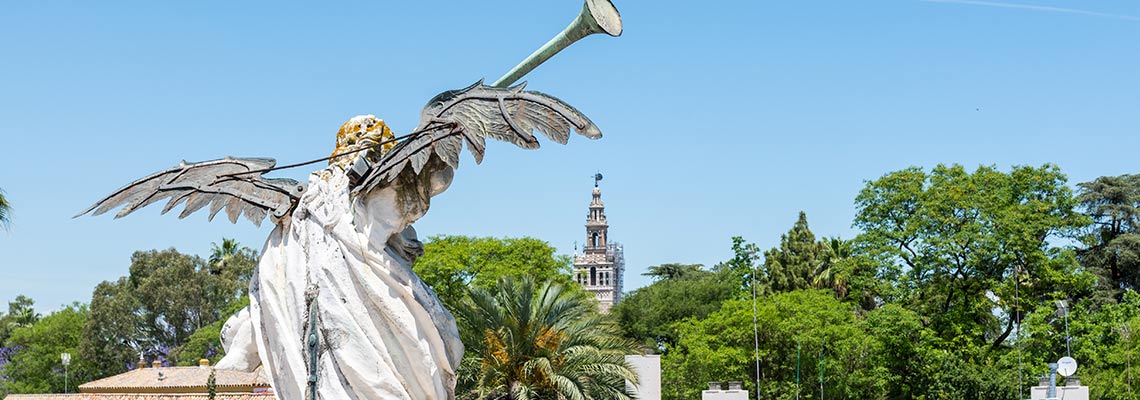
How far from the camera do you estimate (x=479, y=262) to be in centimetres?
4850

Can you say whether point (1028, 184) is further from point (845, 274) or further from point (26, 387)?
point (26, 387)

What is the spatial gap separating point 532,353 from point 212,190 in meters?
13.2

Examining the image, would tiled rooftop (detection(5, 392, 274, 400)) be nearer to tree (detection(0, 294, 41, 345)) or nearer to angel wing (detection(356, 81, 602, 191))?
angel wing (detection(356, 81, 602, 191))

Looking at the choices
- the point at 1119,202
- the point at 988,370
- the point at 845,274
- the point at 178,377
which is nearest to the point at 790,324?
the point at 845,274

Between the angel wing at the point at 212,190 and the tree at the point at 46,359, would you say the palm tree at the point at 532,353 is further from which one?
the tree at the point at 46,359

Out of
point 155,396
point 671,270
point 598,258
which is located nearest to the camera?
point 155,396

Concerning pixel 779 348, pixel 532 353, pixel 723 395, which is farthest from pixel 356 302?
pixel 779 348

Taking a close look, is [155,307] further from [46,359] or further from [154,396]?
[154,396]

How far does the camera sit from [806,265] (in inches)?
2454

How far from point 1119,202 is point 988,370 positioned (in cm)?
1670

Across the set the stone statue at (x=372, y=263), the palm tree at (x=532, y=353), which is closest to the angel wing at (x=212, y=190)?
the stone statue at (x=372, y=263)

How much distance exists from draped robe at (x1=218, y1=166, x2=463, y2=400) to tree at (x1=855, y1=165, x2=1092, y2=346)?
88.2 feet

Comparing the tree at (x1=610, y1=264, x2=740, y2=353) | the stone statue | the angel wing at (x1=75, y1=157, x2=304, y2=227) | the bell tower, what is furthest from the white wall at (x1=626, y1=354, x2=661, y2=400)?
the bell tower

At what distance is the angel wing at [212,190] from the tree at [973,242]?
26.9m
